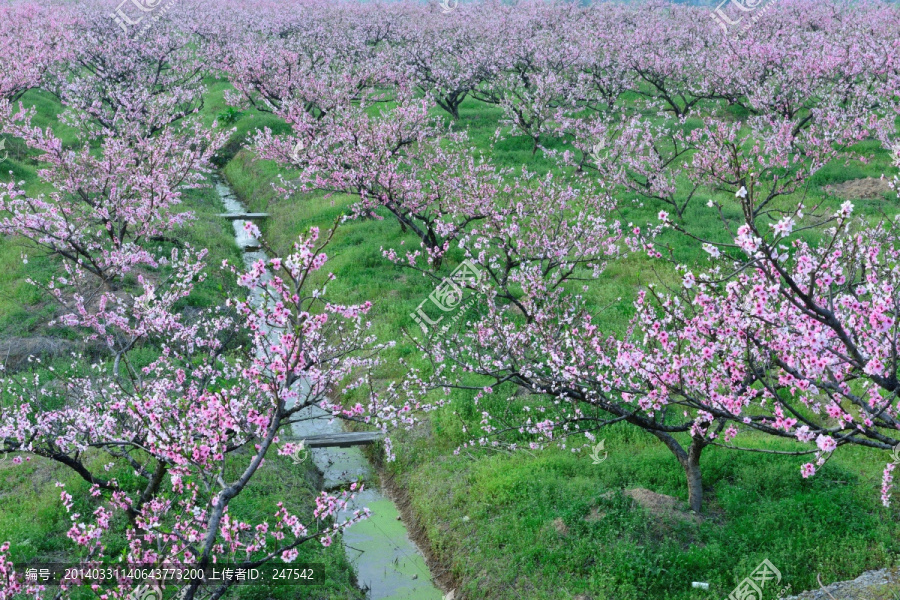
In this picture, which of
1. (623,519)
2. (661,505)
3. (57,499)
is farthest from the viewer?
(57,499)

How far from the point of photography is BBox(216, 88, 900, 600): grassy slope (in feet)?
29.6

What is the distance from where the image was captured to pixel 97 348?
15586mm

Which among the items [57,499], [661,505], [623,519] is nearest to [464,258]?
[661,505]

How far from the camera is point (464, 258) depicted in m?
19.0

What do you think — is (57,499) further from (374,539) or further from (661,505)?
(661,505)

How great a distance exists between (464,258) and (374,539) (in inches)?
356

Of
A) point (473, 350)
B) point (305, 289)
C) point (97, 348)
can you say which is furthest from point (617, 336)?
point (97, 348)

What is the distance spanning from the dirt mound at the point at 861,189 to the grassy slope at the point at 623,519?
13546 mm

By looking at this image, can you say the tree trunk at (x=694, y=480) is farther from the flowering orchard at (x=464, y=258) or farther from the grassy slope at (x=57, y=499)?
the grassy slope at (x=57, y=499)

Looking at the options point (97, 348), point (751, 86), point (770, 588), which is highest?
point (751, 86)

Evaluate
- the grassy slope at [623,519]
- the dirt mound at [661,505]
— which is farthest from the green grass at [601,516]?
the dirt mound at [661,505]

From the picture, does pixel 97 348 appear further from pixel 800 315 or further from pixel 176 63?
pixel 176 63

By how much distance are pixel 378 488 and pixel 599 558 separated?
4.94 meters

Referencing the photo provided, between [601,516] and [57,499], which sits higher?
[57,499]
